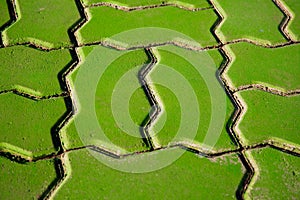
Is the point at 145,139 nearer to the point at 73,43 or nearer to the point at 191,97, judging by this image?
the point at 191,97

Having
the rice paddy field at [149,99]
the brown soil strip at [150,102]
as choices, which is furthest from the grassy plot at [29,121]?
the brown soil strip at [150,102]

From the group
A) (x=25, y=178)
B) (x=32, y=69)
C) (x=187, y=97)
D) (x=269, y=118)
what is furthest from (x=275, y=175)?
(x=32, y=69)

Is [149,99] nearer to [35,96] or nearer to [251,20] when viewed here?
[35,96]

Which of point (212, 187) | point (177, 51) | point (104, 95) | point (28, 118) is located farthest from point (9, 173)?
point (177, 51)

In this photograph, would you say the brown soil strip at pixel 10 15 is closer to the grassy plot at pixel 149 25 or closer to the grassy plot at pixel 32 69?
the grassy plot at pixel 32 69

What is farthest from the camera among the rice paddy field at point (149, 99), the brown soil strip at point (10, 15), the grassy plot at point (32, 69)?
the brown soil strip at point (10, 15)
